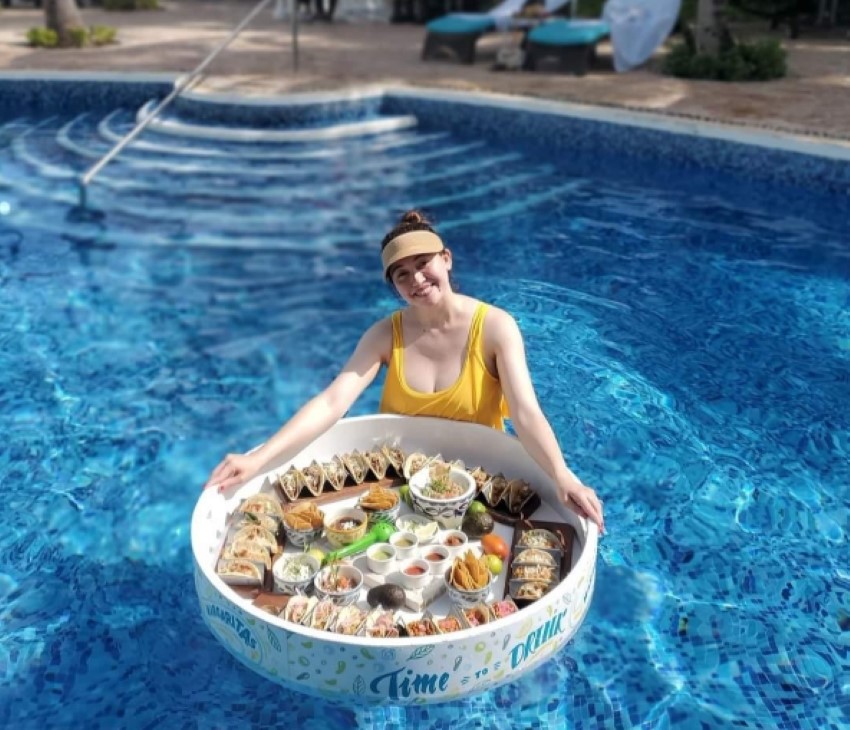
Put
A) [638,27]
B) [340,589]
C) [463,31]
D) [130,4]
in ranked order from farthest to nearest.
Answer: [130,4]
[463,31]
[638,27]
[340,589]

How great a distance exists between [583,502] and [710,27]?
382 inches

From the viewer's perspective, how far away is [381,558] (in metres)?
2.63

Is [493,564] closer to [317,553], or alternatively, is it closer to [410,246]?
[317,553]

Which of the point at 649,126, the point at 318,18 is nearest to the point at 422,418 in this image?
the point at 649,126

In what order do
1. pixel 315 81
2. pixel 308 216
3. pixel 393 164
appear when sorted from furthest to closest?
1. pixel 315 81
2. pixel 393 164
3. pixel 308 216

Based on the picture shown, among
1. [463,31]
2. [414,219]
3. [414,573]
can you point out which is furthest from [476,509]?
[463,31]

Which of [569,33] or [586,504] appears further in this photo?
[569,33]

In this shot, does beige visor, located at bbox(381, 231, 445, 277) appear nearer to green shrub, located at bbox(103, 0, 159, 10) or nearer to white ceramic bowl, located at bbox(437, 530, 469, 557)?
white ceramic bowl, located at bbox(437, 530, 469, 557)

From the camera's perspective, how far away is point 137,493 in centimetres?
420

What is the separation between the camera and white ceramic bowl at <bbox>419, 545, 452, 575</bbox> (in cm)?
260

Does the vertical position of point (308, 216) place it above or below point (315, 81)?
below

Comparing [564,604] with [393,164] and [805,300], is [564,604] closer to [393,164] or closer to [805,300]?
[805,300]

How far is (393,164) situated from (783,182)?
12.1 ft

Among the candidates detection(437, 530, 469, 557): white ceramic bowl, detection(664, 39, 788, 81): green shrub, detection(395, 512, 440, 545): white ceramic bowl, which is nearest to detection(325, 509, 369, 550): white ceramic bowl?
detection(395, 512, 440, 545): white ceramic bowl
